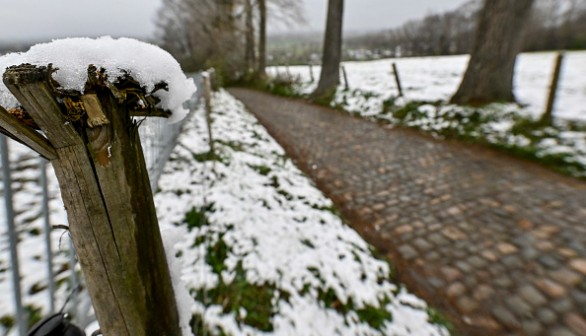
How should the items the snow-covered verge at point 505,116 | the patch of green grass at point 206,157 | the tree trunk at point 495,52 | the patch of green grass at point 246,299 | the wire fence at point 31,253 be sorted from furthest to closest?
the tree trunk at point 495,52, the snow-covered verge at point 505,116, the patch of green grass at point 206,157, the patch of green grass at point 246,299, the wire fence at point 31,253

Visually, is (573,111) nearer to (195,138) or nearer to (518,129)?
(518,129)

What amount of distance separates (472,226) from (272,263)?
7.39 feet

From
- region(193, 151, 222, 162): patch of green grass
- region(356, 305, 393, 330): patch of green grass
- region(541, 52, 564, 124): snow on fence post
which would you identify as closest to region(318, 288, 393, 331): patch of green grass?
region(356, 305, 393, 330): patch of green grass

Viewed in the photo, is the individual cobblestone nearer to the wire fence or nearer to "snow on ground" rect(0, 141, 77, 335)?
the wire fence

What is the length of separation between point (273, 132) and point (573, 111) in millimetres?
6409

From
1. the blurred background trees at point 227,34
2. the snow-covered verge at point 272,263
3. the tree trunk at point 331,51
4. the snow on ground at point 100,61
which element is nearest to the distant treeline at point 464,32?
the tree trunk at point 331,51

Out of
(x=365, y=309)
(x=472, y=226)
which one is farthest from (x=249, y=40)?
(x=365, y=309)

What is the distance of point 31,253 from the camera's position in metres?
1.83

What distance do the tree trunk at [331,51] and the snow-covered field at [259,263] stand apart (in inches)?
342

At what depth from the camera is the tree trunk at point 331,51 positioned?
432 inches

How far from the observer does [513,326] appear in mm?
2195

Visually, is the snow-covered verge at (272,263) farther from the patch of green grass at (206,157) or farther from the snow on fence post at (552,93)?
the snow on fence post at (552,93)

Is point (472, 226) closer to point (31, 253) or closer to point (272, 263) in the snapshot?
point (272, 263)

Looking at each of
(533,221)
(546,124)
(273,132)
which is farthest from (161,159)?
(546,124)
